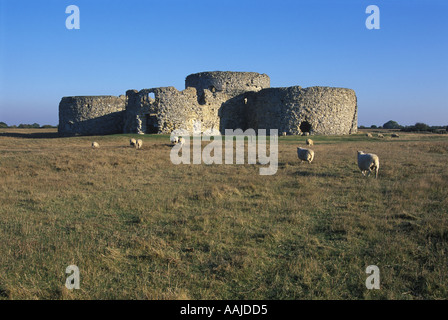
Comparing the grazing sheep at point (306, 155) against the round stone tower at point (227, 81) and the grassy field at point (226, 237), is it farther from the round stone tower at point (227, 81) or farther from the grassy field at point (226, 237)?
the round stone tower at point (227, 81)

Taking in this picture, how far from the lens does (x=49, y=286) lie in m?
3.74

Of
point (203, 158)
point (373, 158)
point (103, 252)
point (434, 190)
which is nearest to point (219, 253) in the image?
point (103, 252)

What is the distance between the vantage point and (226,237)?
5293 millimetres

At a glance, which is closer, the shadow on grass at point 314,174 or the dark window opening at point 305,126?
the shadow on grass at point 314,174

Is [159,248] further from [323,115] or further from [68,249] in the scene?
[323,115]

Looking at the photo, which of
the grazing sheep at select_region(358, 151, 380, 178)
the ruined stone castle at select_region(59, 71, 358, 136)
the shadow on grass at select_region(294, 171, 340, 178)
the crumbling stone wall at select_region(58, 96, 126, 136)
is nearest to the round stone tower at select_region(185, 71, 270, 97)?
the ruined stone castle at select_region(59, 71, 358, 136)

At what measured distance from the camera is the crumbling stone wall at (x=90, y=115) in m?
33.0

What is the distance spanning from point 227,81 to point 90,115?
15346mm

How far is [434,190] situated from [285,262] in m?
5.98

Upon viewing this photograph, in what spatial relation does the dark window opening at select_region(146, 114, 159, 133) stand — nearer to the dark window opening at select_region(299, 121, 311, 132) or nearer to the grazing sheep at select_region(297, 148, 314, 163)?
the dark window opening at select_region(299, 121, 311, 132)

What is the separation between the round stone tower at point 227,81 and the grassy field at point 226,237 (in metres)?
25.8

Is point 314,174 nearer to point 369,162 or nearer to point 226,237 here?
point 369,162
